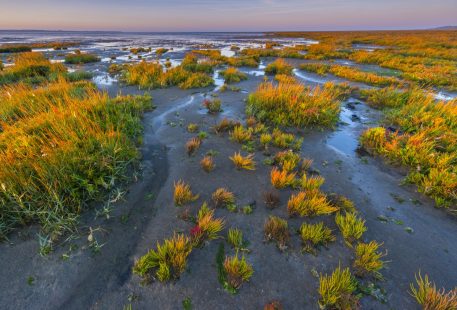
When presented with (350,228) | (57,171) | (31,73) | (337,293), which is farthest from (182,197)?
(31,73)

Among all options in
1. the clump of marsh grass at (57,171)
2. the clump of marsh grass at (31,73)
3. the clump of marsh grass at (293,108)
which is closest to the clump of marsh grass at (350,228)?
the clump of marsh grass at (57,171)

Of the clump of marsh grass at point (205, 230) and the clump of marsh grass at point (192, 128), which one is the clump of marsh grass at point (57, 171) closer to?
the clump of marsh grass at point (205, 230)

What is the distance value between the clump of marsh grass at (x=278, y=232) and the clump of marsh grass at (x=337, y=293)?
0.82m

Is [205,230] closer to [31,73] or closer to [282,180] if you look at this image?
[282,180]

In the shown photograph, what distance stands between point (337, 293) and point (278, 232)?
1211mm

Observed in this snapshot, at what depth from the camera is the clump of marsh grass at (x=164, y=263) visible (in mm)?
3057

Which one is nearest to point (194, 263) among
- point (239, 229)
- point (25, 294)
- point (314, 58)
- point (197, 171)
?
point (239, 229)

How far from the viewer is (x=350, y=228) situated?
3918mm

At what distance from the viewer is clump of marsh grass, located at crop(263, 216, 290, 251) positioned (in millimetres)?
3700

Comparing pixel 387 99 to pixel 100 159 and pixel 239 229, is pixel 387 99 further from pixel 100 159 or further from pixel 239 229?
pixel 100 159

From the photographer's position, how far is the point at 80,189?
14.1 ft

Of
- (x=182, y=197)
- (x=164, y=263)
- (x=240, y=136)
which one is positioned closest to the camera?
(x=164, y=263)

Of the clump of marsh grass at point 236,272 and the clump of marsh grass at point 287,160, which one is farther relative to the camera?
the clump of marsh grass at point 287,160

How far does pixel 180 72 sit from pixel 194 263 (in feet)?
46.8
